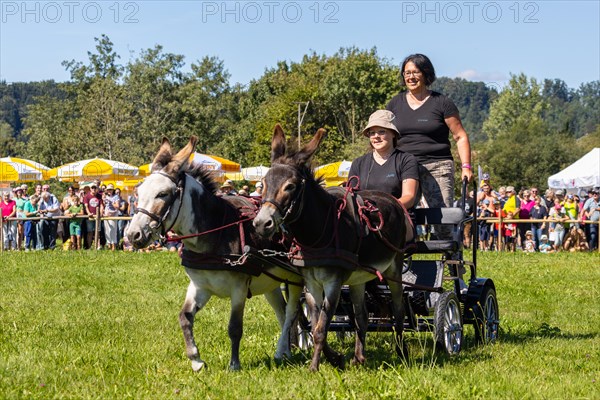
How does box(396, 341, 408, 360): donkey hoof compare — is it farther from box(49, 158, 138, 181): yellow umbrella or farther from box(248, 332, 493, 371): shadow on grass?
box(49, 158, 138, 181): yellow umbrella

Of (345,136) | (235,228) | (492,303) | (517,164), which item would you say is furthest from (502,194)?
(517,164)

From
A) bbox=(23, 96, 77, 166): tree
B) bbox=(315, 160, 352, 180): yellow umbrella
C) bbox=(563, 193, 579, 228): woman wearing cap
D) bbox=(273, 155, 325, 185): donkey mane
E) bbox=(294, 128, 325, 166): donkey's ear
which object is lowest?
bbox=(563, 193, 579, 228): woman wearing cap

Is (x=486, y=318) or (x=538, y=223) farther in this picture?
(x=538, y=223)

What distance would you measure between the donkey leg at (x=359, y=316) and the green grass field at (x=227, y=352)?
0.17m

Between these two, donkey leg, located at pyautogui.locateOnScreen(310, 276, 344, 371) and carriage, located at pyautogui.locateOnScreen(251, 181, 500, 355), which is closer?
donkey leg, located at pyautogui.locateOnScreen(310, 276, 344, 371)

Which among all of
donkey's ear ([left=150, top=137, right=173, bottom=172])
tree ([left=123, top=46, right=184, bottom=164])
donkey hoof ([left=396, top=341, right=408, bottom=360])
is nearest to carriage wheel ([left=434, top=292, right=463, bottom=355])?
donkey hoof ([left=396, top=341, right=408, bottom=360])

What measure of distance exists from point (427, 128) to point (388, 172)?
2.74ft

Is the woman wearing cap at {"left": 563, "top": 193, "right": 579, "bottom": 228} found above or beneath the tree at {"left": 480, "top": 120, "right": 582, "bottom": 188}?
beneath

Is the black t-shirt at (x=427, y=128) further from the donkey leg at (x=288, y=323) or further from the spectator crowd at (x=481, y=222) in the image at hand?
the spectator crowd at (x=481, y=222)

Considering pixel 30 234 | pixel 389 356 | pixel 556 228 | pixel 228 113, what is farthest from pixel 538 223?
pixel 228 113

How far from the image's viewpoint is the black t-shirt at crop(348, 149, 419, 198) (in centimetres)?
858

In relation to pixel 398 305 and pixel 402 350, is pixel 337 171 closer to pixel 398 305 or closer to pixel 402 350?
pixel 398 305

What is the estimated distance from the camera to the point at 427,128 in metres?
9.21

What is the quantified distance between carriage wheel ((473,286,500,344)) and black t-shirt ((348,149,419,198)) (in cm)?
164
